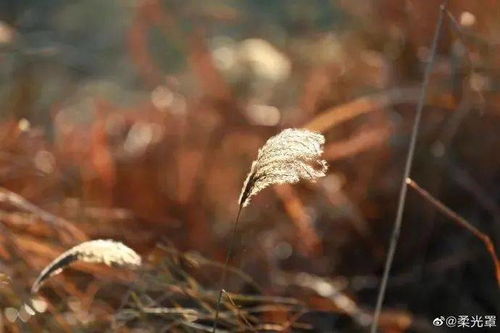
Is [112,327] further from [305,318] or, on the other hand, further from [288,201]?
[288,201]

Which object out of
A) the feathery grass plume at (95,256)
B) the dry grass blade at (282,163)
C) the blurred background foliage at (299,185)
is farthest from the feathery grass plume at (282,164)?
the blurred background foliage at (299,185)

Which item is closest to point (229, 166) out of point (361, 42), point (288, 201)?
point (288, 201)

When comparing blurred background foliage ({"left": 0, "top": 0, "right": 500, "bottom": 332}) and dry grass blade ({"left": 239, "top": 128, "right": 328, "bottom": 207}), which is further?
blurred background foliage ({"left": 0, "top": 0, "right": 500, "bottom": 332})

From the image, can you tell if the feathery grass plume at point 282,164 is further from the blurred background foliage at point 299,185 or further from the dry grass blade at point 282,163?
the blurred background foliage at point 299,185

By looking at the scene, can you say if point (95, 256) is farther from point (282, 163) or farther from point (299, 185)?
point (299, 185)

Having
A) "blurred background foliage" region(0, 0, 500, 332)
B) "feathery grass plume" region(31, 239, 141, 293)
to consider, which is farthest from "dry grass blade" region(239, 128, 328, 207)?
"blurred background foliage" region(0, 0, 500, 332)

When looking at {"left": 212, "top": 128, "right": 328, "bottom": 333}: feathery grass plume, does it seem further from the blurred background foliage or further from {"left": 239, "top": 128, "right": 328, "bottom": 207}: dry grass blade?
the blurred background foliage

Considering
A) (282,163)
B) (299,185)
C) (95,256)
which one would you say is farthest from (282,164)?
(299,185)
